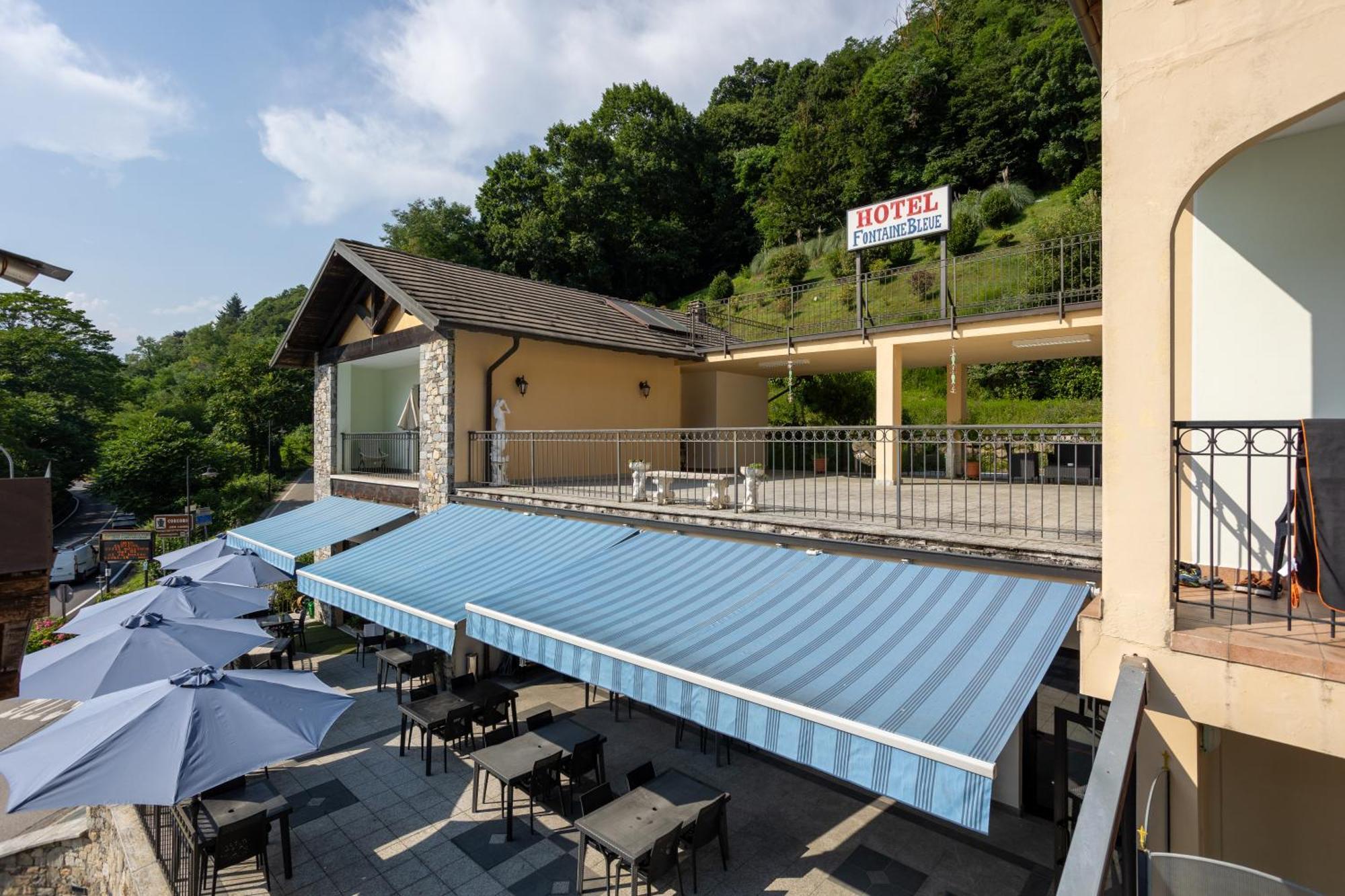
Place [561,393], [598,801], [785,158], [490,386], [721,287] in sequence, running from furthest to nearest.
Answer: [785,158]
[721,287]
[561,393]
[490,386]
[598,801]

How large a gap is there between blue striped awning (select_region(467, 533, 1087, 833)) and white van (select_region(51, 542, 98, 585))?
37.1m

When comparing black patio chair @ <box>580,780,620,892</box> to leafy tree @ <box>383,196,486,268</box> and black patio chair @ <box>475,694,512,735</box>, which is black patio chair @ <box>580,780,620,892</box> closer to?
black patio chair @ <box>475,694,512,735</box>

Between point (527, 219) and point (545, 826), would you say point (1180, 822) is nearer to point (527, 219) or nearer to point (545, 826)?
point (545, 826)

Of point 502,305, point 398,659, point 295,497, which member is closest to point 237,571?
point 398,659

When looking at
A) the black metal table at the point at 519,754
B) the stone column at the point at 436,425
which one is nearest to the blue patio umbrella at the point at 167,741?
the black metal table at the point at 519,754

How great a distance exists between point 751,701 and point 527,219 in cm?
5369

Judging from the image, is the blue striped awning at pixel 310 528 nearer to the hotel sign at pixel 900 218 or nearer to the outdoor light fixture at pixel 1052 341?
the hotel sign at pixel 900 218

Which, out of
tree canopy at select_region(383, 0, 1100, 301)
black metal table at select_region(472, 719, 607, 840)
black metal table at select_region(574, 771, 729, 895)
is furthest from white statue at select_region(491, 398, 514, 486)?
tree canopy at select_region(383, 0, 1100, 301)

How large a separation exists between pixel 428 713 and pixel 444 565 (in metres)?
2.51

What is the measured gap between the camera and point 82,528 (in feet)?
173

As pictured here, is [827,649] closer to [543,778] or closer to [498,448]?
[543,778]

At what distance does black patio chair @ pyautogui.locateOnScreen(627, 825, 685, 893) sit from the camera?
6.68 metres

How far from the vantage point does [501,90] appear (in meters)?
16.4

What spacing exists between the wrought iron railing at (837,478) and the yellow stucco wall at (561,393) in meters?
0.11
